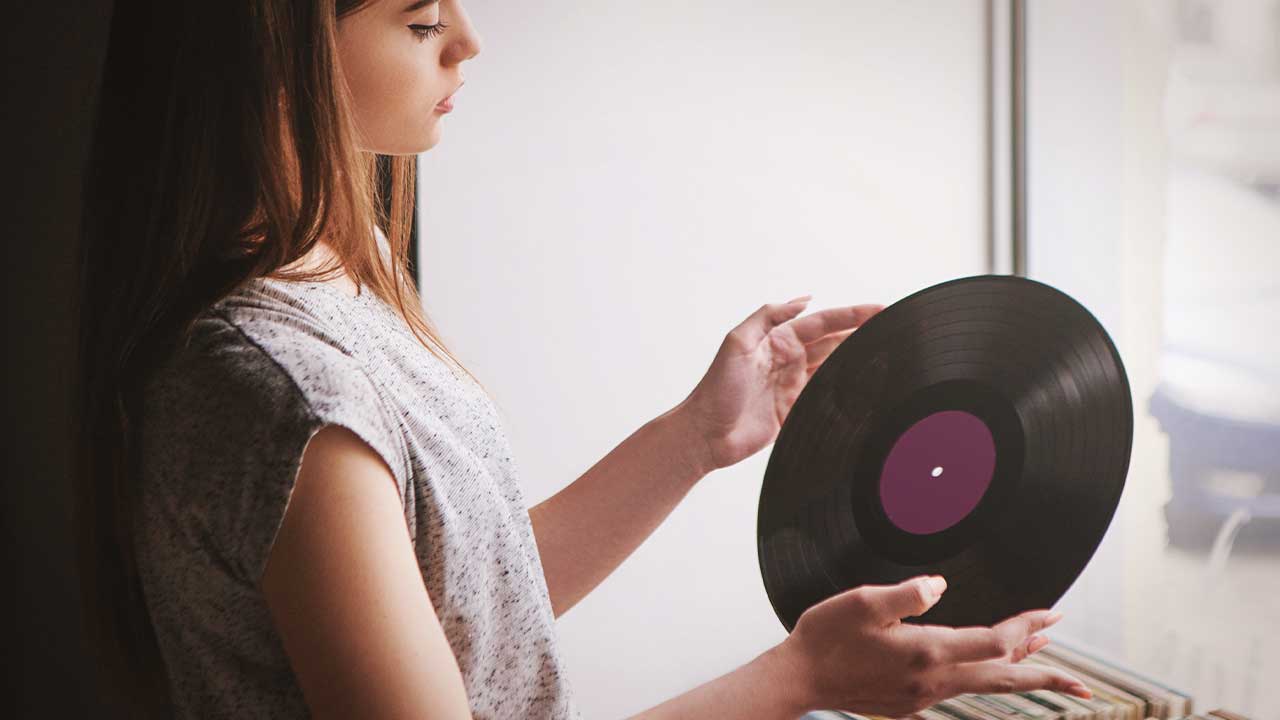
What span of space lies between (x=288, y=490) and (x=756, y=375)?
1.71 ft

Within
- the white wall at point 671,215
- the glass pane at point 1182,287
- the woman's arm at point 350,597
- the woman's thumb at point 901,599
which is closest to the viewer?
the woman's arm at point 350,597

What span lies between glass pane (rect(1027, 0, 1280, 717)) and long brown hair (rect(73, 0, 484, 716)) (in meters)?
1.30

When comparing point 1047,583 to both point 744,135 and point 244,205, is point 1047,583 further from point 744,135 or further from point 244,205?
point 744,135

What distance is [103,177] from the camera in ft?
1.90

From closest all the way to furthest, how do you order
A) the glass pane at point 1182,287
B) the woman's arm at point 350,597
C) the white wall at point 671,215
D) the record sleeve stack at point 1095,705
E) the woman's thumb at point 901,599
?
the woman's arm at point 350,597, the woman's thumb at point 901,599, the record sleeve stack at point 1095,705, the glass pane at point 1182,287, the white wall at point 671,215

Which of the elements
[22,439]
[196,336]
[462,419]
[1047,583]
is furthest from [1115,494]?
[22,439]

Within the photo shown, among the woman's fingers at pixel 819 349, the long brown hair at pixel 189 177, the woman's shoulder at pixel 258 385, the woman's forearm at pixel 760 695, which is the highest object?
the long brown hair at pixel 189 177

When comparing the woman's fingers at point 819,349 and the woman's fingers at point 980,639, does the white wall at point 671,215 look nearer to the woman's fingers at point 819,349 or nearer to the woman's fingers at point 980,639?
the woman's fingers at point 819,349

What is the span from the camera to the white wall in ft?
4.87

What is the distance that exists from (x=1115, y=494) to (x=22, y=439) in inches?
52.3

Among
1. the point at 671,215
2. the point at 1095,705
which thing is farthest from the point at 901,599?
the point at 671,215

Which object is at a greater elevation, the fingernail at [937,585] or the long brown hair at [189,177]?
the long brown hair at [189,177]

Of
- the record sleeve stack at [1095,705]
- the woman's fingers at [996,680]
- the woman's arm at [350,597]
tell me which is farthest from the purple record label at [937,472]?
the record sleeve stack at [1095,705]

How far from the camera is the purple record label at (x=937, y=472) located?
680 mm
